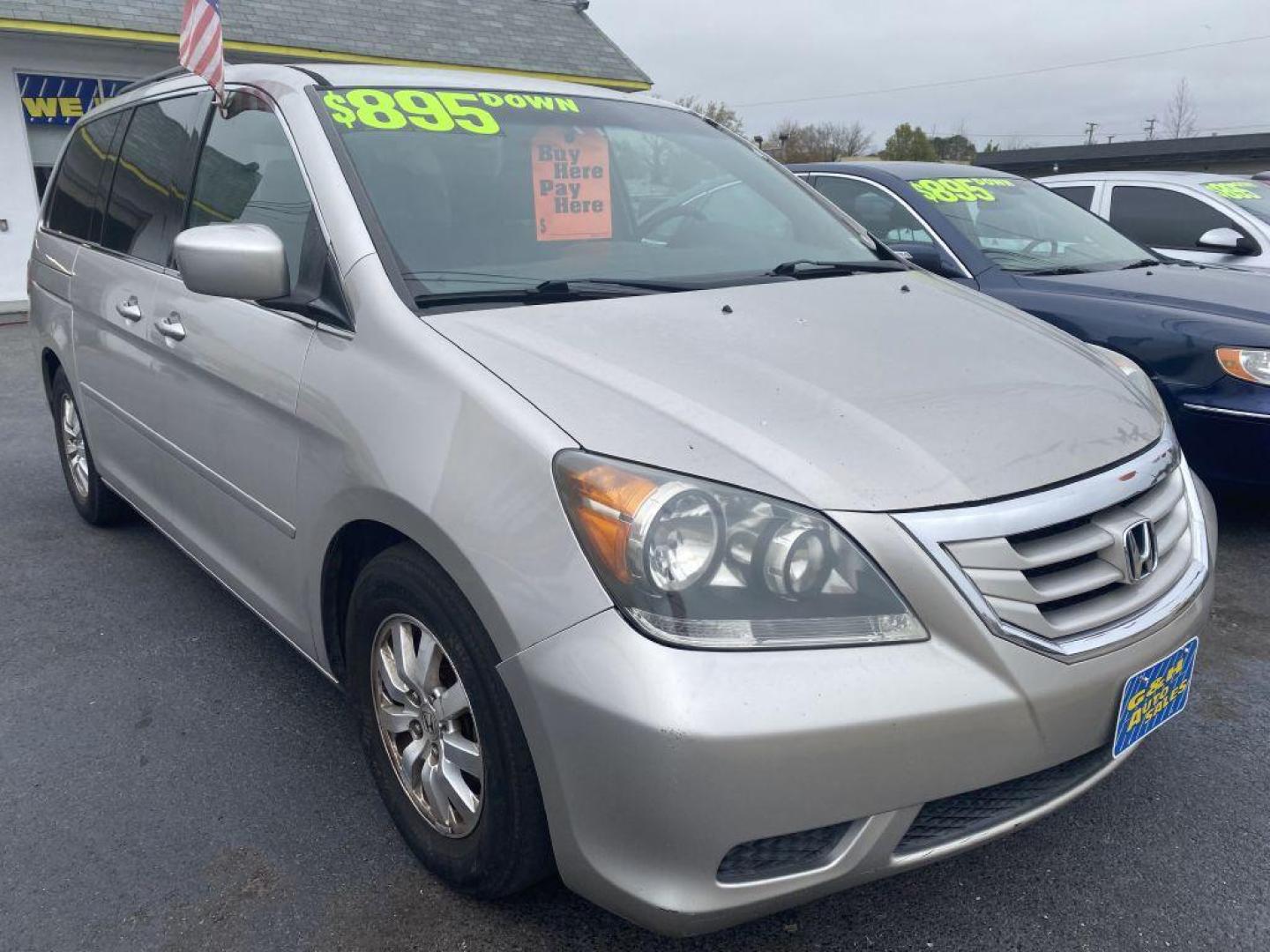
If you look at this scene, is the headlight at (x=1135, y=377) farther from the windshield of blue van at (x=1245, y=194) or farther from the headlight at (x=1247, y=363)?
the windshield of blue van at (x=1245, y=194)

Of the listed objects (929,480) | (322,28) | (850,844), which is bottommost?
(850,844)

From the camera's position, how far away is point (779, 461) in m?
1.77

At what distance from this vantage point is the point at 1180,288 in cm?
456

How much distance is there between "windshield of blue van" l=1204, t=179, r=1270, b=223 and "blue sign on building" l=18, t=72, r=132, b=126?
37.5ft

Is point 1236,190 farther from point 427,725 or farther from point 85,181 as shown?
point 427,725

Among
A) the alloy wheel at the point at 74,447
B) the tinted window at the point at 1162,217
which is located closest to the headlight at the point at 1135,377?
the alloy wheel at the point at 74,447

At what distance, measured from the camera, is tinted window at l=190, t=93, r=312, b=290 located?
2568mm

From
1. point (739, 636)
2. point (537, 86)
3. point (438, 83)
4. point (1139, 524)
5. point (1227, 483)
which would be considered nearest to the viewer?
point (739, 636)

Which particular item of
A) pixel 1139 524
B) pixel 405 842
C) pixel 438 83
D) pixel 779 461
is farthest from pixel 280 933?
pixel 438 83

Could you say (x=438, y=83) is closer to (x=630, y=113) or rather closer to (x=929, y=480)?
(x=630, y=113)

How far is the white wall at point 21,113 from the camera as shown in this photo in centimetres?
1176

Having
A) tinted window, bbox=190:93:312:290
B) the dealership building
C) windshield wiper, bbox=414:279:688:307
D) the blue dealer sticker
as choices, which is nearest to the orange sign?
windshield wiper, bbox=414:279:688:307

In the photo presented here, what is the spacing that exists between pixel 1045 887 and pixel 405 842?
1386 mm

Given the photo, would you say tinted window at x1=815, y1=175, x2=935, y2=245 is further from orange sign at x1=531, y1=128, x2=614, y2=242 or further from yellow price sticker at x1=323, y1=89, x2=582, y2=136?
yellow price sticker at x1=323, y1=89, x2=582, y2=136
